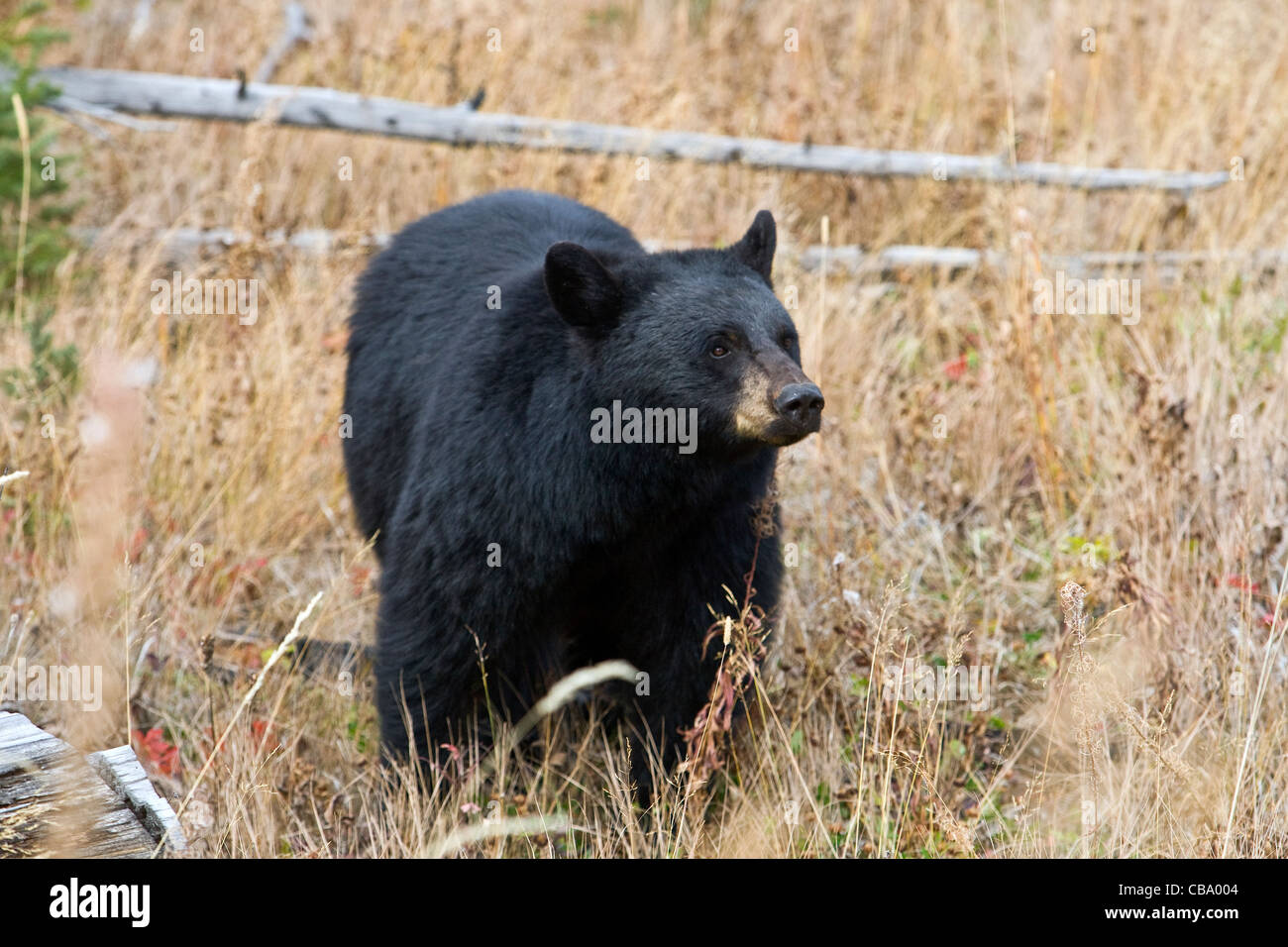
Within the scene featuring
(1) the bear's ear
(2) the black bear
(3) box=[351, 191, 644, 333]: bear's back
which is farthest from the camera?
(3) box=[351, 191, 644, 333]: bear's back

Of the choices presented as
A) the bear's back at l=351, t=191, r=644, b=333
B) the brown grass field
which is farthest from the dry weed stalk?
the bear's back at l=351, t=191, r=644, b=333

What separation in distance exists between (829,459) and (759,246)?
1.47 metres

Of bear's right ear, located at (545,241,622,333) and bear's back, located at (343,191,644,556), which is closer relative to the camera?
bear's right ear, located at (545,241,622,333)

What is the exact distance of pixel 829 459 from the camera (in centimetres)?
501

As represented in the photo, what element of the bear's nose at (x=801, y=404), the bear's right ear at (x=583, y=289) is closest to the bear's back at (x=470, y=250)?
the bear's right ear at (x=583, y=289)

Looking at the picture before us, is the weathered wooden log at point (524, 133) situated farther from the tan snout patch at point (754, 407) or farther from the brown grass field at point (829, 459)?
the tan snout patch at point (754, 407)

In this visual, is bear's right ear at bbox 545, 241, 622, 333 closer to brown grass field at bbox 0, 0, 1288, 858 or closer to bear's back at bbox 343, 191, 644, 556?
bear's back at bbox 343, 191, 644, 556

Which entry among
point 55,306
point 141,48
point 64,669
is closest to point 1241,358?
point 64,669

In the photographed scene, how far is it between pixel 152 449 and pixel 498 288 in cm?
187

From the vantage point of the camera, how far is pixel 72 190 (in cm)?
717

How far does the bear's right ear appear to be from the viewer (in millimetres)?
3369

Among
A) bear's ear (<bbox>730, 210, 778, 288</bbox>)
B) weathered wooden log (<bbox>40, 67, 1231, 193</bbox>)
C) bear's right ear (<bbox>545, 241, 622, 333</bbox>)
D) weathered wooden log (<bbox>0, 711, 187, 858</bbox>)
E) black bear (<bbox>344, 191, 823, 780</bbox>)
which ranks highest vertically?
weathered wooden log (<bbox>40, 67, 1231, 193</bbox>)

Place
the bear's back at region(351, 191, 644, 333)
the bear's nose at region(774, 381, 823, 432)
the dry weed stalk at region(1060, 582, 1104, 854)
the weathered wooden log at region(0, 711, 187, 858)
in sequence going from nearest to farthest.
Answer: the weathered wooden log at region(0, 711, 187, 858) → the dry weed stalk at region(1060, 582, 1104, 854) → the bear's nose at region(774, 381, 823, 432) → the bear's back at region(351, 191, 644, 333)

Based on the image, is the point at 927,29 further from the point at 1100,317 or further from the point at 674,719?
the point at 674,719
